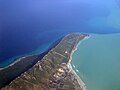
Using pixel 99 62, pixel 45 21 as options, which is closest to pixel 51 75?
pixel 99 62

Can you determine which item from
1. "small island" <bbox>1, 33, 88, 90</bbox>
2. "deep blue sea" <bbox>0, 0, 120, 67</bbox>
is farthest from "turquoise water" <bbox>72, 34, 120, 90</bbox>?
"deep blue sea" <bbox>0, 0, 120, 67</bbox>

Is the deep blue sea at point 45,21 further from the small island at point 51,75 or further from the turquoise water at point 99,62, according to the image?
the turquoise water at point 99,62

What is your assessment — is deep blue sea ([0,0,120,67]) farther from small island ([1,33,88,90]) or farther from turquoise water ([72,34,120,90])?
turquoise water ([72,34,120,90])

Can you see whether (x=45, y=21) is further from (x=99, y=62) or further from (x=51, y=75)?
(x=51, y=75)

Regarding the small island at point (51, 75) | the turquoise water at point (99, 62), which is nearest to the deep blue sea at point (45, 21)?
the small island at point (51, 75)

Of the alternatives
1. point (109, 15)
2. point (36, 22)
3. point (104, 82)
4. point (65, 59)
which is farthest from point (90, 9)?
point (104, 82)

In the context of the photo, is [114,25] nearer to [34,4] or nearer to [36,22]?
[36,22]
